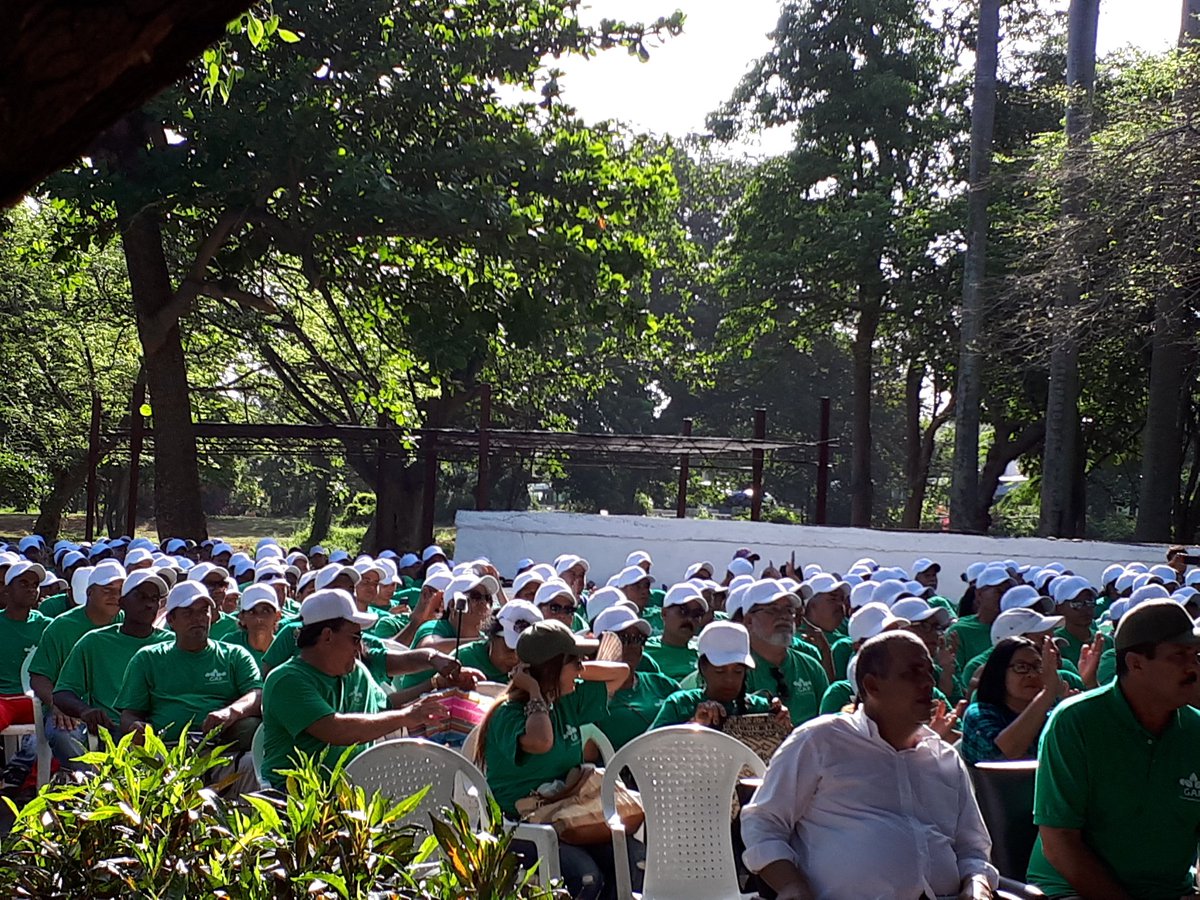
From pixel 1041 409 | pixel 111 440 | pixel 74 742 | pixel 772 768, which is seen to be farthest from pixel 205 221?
pixel 1041 409

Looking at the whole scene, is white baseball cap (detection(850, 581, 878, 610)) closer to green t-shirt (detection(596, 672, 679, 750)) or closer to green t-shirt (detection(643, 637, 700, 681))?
green t-shirt (detection(643, 637, 700, 681))

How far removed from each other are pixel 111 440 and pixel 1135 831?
2334 cm

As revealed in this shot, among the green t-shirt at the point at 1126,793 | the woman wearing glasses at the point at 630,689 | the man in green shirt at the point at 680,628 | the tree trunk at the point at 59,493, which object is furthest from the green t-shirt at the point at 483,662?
the tree trunk at the point at 59,493

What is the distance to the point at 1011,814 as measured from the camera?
5727 mm

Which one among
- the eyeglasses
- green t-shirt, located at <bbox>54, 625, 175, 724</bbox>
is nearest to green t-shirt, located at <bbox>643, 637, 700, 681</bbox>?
the eyeglasses

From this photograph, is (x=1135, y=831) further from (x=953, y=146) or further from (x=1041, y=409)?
(x=953, y=146)

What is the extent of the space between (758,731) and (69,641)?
4.70 m

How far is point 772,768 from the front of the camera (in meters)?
4.95

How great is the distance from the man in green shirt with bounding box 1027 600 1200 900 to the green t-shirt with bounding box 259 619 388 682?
13.9ft

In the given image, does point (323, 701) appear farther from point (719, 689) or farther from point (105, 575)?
point (105, 575)

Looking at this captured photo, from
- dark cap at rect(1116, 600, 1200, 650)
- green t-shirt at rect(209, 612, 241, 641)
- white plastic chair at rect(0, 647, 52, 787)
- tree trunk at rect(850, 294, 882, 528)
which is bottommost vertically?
white plastic chair at rect(0, 647, 52, 787)

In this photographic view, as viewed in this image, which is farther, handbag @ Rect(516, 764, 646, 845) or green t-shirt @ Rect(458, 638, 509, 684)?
green t-shirt @ Rect(458, 638, 509, 684)

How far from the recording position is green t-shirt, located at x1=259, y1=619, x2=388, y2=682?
8156mm

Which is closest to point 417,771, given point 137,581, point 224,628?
point 137,581
